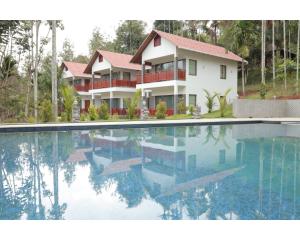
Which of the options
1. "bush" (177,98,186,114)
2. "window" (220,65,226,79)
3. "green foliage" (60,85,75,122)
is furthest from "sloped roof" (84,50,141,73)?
"green foliage" (60,85,75,122)

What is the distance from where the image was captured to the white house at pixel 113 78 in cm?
2884

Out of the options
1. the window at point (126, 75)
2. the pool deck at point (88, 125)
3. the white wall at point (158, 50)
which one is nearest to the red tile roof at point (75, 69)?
the window at point (126, 75)

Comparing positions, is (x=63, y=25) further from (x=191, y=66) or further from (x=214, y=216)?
(x=214, y=216)

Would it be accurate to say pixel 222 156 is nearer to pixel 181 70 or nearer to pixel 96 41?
pixel 181 70

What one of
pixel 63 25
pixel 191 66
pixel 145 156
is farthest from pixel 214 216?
pixel 191 66

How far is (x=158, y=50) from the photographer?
25.0 m

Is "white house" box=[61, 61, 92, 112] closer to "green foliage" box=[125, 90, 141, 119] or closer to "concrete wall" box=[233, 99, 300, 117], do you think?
"green foliage" box=[125, 90, 141, 119]

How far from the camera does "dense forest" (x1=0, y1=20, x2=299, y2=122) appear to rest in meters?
17.4

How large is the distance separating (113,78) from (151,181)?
26.7 metres

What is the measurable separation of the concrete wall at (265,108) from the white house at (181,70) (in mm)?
4593

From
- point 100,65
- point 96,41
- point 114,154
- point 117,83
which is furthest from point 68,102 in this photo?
point 96,41
